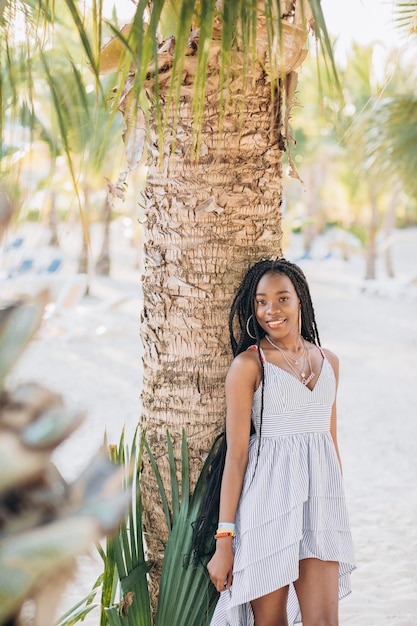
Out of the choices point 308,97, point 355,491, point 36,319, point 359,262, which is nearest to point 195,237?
point 36,319

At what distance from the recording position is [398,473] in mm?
7602

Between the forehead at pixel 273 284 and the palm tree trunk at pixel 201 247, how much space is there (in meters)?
0.17

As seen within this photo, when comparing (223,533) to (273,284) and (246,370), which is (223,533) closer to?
(246,370)

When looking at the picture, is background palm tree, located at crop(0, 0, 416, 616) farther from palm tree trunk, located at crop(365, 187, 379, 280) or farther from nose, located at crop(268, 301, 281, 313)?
palm tree trunk, located at crop(365, 187, 379, 280)

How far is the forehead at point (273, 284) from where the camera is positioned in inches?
100.0

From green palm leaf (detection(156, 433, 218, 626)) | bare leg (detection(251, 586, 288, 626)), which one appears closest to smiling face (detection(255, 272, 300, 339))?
green palm leaf (detection(156, 433, 218, 626))

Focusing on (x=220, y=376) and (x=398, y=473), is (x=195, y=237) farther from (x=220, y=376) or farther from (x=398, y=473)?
(x=398, y=473)

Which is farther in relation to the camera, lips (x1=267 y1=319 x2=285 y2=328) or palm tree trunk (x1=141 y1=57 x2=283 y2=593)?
palm tree trunk (x1=141 y1=57 x2=283 y2=593)

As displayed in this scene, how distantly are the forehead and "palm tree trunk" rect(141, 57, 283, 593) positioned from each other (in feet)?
0.54

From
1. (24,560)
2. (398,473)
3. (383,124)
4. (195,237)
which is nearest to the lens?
(24,560)

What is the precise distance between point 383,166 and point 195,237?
27.6ft

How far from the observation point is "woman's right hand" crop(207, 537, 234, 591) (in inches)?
95.0

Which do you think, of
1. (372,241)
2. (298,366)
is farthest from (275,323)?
(372,241)

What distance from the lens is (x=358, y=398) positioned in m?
11.3
